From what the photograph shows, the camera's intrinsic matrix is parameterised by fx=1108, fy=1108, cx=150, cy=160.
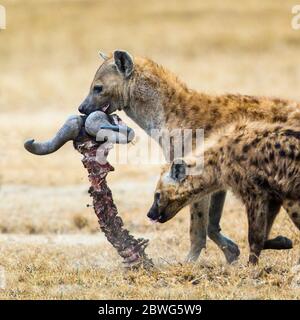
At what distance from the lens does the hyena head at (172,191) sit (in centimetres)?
853

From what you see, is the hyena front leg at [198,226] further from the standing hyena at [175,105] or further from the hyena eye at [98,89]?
the hyena eye at [98,89]

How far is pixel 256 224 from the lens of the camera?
328 inches

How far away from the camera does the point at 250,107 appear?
9.11m

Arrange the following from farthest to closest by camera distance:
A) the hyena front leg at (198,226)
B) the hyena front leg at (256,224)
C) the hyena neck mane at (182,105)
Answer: the hyena front leg at (198,226) < the hyena neck mane at (182,105) < the hyena front leg at (256,224)

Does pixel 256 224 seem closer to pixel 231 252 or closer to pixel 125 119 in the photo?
pixel 231 252

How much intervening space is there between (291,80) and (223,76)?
6.36ft

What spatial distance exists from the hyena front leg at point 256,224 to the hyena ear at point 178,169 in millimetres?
571

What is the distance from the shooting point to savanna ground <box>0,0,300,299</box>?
8359 millimetres

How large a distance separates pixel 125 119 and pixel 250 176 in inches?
477

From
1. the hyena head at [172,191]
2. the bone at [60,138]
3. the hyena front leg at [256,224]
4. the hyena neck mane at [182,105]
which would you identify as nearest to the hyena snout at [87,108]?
the hyena neck mane at [182,105]
